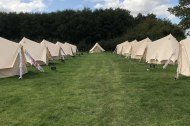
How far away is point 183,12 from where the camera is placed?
7831 centimetres

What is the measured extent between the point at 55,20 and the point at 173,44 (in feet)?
333

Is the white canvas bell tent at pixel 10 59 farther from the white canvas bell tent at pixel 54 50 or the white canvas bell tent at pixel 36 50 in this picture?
the white canvas bell tent at pixel 54 50

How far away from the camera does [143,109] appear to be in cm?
1349

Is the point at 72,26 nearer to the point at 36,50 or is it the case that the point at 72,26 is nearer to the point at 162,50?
the point at 162,50

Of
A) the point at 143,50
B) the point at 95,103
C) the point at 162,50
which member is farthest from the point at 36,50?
the point at 95,103

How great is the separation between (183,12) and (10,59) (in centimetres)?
5772

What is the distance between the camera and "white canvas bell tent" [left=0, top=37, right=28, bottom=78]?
25422 millimetres

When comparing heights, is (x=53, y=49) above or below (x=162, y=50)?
below

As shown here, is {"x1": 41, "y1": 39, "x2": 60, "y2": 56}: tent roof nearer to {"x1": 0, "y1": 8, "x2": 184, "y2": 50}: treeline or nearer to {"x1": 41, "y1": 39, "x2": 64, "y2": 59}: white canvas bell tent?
{"x1": 41, "y1": 39, "x2": 64, "y2": 59}: white canvas bell tent

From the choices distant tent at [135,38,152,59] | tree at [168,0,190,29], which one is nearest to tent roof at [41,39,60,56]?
distant tent at [135,38,152,59]

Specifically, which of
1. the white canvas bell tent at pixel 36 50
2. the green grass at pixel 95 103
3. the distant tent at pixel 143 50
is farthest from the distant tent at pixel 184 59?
the distant tent at pixel 143 50

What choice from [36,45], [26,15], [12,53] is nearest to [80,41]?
[26,15]

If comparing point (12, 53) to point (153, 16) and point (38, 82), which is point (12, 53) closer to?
point (38, 82)

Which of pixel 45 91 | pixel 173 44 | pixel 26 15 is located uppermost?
pixel 26 15
